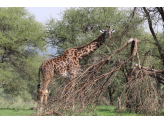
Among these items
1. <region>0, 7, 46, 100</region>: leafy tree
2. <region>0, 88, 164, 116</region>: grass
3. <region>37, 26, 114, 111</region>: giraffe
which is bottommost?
<region>0, 88, 164, 116</region>: grass

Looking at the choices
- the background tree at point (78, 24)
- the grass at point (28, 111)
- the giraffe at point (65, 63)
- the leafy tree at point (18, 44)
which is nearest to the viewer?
the grass at point (28, 111)

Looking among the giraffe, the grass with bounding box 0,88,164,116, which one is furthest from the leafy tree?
the giraffe

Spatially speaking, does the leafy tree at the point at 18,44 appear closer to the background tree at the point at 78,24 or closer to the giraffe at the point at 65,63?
the background tree at the point at 78,24

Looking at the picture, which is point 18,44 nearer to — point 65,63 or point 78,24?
point 78,24

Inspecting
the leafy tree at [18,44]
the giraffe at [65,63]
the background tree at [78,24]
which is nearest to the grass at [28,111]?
the giraffe at [65,63]

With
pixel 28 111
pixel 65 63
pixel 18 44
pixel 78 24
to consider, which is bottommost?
pixel 28 111

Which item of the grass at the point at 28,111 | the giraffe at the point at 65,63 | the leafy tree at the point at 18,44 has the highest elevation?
the leafy tree at the point at 18,44

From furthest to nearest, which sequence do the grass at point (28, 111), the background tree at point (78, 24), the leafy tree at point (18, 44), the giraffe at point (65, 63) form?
the background tree at point (78, 24), the leafy tree at point (18, 44), the giraffe at point (65, 63), the grass at point (28, 111)

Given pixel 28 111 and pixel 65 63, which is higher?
pixel 65 63

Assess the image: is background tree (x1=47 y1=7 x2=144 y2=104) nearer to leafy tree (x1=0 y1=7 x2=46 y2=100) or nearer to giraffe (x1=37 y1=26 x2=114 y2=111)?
leafy tree (x1=0 y1=7 x2=46 y2=100)

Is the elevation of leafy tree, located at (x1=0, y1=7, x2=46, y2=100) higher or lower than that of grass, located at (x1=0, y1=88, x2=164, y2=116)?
higher

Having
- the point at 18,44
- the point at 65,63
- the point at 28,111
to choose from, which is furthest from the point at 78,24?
the point at 28,111

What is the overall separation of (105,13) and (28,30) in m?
5.80

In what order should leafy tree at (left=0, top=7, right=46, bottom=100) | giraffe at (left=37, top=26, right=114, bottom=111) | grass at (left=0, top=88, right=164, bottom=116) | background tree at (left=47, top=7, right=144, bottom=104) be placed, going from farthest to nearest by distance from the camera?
1. background tree at (left=47, top=7, right=144, bottom=104)
2. leafy tree at (left=0, top=7, right=46, bottom=100)
3. giraffe at (left=37, top=26, right=114, bottom=111)
4. grass at (left=0, top=88, right=164, bottom=116)
